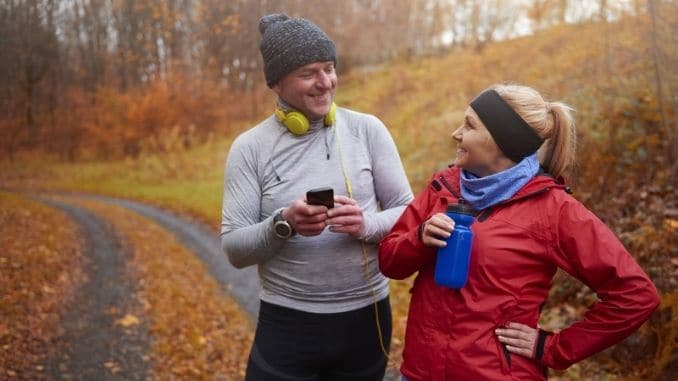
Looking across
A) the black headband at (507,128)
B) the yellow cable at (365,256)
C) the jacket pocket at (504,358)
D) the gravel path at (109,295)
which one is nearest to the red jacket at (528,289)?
the jacket pocket at (504,358)

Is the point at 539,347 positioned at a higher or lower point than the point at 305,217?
lower

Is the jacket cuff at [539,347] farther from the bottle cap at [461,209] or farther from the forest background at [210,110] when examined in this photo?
the forest background at [210,110]

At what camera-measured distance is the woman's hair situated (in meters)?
1.95

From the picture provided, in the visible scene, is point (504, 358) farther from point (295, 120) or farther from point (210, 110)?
point (210, 110)

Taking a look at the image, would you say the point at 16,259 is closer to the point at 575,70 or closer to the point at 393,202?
the point at 393,202

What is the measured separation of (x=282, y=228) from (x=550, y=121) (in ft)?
3.78

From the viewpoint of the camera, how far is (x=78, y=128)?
562cm

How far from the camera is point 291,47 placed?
2154mm

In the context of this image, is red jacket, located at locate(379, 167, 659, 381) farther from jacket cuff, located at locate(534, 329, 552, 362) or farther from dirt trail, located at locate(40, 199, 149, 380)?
dirt trail, located at locate(40, 199, 149, 380)

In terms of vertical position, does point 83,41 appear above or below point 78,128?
above

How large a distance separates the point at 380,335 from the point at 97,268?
5790 mm

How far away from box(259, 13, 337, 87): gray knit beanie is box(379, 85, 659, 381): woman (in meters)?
0.70

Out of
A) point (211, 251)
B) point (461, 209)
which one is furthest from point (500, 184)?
point (211, 251)

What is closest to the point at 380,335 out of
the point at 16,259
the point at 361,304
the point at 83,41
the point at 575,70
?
the point at 361,304
